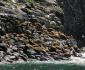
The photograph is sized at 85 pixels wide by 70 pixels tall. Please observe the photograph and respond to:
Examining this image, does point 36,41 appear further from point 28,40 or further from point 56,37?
point 56,37

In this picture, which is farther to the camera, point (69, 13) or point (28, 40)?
point (69, 13)

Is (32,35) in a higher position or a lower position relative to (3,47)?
higher

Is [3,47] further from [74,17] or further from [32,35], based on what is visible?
[74,17]

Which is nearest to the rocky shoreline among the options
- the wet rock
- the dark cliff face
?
the wet rock

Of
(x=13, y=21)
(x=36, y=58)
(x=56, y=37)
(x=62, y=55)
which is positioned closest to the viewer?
(x=36, y=58)

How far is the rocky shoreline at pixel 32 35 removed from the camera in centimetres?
12431

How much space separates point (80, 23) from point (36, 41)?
4342 centimetres

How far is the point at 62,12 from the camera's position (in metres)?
181

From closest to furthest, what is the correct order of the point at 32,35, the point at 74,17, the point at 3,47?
the point at 3,47, the point at 32,35, the point at 74,17

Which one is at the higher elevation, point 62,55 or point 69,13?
point 69,13

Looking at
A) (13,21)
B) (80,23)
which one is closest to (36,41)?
(13,21)

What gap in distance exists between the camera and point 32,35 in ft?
467

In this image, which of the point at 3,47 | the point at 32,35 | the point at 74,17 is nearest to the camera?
the point at 3,47

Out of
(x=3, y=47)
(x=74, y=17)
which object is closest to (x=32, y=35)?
(x=3, y=47)
